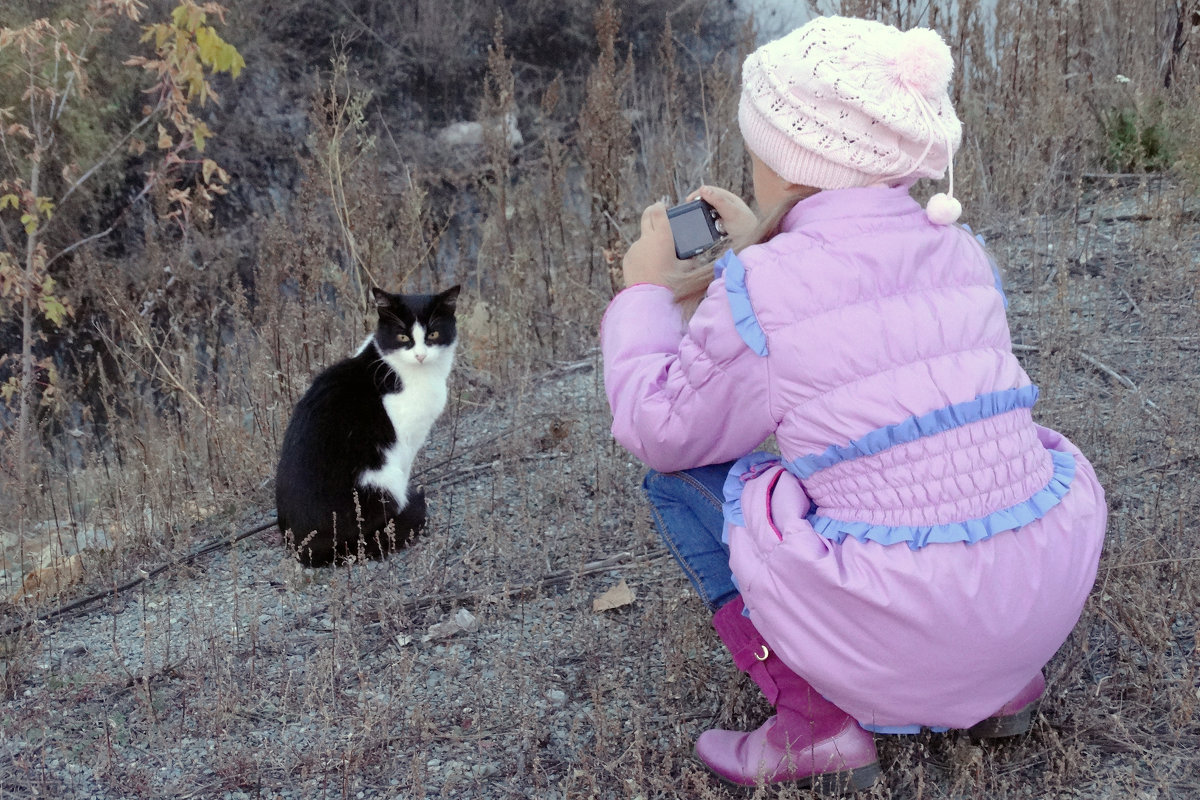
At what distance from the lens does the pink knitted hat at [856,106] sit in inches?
59.7

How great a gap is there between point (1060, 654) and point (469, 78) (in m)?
6.91

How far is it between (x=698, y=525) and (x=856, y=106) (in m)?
0.83

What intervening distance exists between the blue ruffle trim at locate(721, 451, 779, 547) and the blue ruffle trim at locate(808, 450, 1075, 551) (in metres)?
0.14

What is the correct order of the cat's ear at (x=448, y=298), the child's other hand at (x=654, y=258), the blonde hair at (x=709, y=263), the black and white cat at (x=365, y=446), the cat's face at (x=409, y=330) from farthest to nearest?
the cat's ear at (x=448, y=298)
the cat's face at (x=409, y=330)
the black and white cat at (x=365, y=446)
the child's other hand at (x=654, y=258)
the blonde hair at (x=709, y=263)

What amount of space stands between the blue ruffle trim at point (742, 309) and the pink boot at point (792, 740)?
1.87 feet

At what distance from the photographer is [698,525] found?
6.38ft

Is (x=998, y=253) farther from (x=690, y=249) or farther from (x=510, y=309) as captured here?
(x=690, y=249)

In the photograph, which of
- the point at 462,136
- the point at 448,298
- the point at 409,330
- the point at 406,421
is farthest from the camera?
the point at 462,136

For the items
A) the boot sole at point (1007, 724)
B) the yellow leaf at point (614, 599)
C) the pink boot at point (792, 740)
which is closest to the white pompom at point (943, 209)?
the pink boot at point (792, 740)

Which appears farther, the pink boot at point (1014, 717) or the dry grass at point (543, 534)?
the dry grass at point (543, 534)

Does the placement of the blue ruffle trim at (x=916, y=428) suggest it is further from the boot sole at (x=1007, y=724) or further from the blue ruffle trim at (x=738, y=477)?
the boot sole at (x=1007, y=724)

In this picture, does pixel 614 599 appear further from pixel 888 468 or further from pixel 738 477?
pixel 888 468

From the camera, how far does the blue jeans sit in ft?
6.15

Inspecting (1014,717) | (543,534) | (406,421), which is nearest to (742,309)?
(1014,717)
